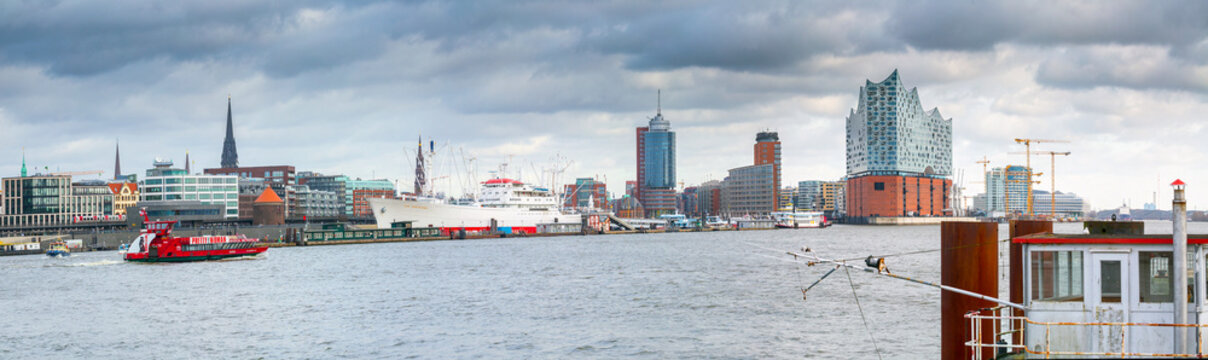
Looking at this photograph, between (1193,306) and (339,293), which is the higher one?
(1193,306)

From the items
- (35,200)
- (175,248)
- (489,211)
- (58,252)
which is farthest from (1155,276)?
(35,200)

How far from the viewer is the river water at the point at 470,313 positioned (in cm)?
3550

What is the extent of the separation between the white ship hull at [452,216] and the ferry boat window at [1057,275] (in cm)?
15782

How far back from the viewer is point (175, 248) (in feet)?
303

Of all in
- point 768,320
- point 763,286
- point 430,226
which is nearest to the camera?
point 768,320

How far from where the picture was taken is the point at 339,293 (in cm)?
5938

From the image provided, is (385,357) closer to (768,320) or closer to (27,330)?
(768,320)

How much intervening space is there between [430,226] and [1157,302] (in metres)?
162

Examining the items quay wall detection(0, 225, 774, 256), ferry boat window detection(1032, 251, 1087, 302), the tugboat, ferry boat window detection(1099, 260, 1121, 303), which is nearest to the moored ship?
quay wall detection(0, 225, 774, 256)

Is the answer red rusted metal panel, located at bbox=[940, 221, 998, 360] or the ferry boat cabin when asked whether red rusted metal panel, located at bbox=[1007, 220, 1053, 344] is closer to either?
red rusted metal panel, located at bbox=[940, 221, 998, 360]

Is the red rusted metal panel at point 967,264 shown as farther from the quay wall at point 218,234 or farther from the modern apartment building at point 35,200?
the modern apartment building at point 35,200

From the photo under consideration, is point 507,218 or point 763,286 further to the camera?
point 507,218

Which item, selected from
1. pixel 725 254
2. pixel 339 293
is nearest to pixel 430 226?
pixel 725 254

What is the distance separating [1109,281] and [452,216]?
163086 millimetres
